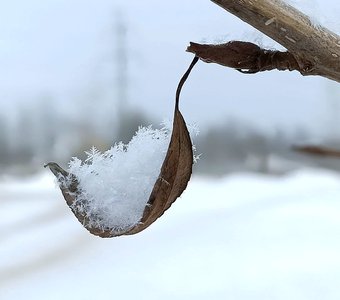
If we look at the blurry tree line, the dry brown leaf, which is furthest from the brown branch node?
the blurry tree line

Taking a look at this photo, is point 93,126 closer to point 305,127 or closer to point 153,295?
point 305,127

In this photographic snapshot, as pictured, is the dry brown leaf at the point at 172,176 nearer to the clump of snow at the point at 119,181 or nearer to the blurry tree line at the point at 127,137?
the clump of snow at the point at 119,181

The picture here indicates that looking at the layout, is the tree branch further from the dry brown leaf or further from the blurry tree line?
the blurry tree line

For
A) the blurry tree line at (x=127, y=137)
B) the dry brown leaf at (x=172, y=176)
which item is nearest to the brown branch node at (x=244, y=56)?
the dry brown leaf at (x=172, y=176)

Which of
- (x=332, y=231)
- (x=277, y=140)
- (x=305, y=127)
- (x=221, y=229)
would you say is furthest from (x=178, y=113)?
(x=277, y=140)

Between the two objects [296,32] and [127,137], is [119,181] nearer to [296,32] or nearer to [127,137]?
[296,32]

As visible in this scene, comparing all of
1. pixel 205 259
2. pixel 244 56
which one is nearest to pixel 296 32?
pixel 244 56
